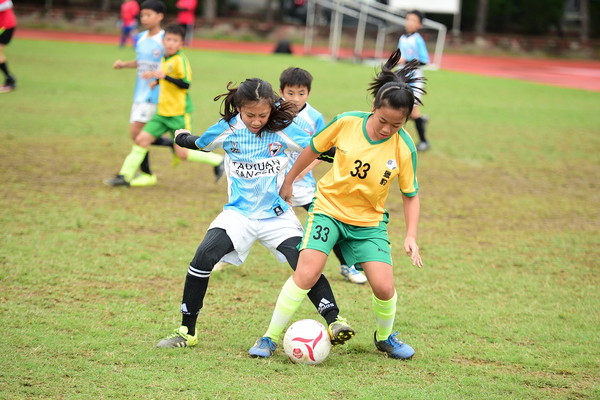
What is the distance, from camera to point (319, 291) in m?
4.55

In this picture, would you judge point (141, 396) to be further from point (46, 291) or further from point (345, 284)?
point (345, 284)

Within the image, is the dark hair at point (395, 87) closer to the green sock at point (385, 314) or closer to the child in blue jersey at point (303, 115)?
the green sock at point (385, 314)

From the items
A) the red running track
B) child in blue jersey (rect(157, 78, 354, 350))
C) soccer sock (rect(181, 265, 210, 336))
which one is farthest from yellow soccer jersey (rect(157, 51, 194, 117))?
the red running track

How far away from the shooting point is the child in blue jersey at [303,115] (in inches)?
229

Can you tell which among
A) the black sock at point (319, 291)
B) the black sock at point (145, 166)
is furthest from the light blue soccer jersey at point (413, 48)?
the black sock at point (319, 291)

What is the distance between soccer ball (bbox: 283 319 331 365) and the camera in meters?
4.21

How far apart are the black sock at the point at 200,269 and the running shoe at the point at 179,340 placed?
0.10 feet

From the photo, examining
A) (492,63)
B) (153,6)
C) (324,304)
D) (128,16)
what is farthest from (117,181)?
(492,63)

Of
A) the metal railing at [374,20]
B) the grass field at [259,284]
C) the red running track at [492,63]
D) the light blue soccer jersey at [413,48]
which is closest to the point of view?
the grass field at [259,284]

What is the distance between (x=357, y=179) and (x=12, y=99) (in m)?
11.7

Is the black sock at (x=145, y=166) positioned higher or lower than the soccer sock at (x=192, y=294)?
lower

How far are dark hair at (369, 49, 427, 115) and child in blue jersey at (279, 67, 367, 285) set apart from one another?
1.24 m

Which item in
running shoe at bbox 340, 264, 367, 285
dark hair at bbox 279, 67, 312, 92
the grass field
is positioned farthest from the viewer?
running shoe at bbox 340, 264, 367, 285

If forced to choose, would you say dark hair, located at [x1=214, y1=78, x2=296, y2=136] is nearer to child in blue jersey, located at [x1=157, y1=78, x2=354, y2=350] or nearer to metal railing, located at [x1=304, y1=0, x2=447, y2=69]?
child in blue jersey, located at [x1=157, y1=78, x2=354, y2=350]
